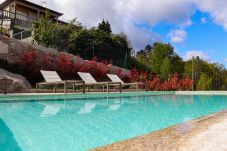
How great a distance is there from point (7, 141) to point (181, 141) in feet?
7.38

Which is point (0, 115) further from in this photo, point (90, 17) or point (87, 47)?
point (90, 17)

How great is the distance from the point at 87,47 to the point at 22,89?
29.9 ft

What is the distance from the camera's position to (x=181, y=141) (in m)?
3.50

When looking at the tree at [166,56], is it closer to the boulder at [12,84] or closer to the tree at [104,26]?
the tree at [104,26]

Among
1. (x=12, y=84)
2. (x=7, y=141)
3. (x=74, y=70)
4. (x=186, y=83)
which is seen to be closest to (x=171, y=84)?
(x=186, y=83)

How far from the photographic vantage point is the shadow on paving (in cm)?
382

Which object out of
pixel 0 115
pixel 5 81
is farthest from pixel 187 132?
pixel 5 81

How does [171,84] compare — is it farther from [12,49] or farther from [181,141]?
[181,141]

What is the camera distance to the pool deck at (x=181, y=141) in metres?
3.16

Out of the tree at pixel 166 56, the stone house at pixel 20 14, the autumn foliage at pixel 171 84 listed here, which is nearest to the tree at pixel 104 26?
the tree at pixel 166 56

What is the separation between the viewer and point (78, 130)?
16.9 feet

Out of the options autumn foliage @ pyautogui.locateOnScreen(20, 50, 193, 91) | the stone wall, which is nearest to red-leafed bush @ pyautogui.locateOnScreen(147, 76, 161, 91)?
autumn foliage @ pyautogui.locateOnScreen(20, 50, 193, 91)

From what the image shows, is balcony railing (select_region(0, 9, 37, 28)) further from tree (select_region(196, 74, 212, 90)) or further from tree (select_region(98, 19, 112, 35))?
tree (select_region(196, 74, 212, 90))

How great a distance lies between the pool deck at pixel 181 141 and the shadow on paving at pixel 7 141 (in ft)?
4.05
